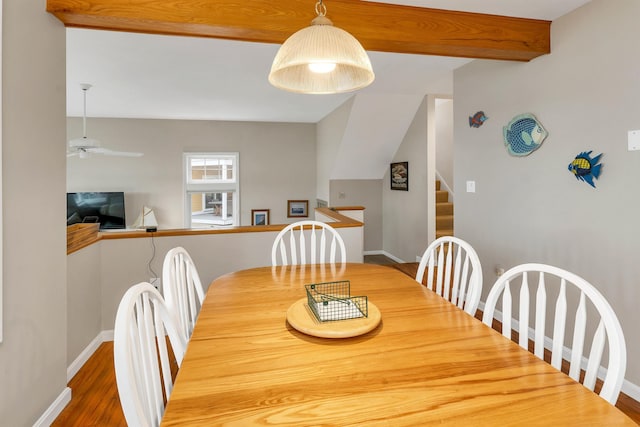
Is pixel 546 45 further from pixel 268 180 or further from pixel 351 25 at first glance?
pixel 268 180

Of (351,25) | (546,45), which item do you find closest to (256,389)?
(351,25)

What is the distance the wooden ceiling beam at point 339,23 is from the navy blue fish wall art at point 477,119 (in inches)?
23.2

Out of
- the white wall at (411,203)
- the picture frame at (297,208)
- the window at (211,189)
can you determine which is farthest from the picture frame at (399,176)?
the window at (211,189)

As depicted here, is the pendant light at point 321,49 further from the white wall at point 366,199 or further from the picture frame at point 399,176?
the white wall at point 366,199

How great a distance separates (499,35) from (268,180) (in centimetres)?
480

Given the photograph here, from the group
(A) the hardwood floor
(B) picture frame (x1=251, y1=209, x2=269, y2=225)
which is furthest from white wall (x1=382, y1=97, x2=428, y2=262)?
(A) the hardwood floor

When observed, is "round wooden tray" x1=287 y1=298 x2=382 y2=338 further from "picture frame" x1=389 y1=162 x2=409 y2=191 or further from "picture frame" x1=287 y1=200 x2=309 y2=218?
"picture frame" x1=287 y1=200 x2=309 y2=218

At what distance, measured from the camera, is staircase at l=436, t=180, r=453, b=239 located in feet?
17.3

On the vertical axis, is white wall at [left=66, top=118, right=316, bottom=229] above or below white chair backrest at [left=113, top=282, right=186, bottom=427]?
above

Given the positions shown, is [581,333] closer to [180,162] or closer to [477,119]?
[477,119]

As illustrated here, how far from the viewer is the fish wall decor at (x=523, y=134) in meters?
2.50

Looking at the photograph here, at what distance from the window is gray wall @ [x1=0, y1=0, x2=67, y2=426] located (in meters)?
4.50

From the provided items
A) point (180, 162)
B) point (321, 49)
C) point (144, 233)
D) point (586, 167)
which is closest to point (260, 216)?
point (180, 162)

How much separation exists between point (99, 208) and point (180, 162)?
4.89ft
